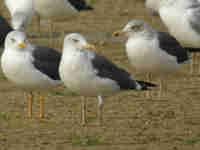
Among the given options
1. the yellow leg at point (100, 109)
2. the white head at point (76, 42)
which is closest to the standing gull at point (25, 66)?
the white head at point (76, 42)

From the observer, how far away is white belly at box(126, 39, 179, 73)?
416 inches

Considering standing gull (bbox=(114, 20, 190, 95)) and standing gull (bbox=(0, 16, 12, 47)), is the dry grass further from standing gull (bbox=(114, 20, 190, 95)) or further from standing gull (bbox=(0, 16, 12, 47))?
standing gull (bbox=(0, 16, 12, 47))

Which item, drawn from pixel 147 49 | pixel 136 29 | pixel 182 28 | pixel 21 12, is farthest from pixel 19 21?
pixel 147 49

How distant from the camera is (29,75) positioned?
925 centimetres

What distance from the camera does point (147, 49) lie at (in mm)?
10609

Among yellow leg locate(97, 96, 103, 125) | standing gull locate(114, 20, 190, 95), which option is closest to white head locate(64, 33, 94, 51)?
yellow leg locate(97, 96, 103, 125)

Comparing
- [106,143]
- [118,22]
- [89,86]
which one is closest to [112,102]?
[89,86]

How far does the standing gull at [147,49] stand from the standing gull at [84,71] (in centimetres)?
139

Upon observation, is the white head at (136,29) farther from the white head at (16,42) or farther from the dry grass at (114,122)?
the white head at (16,42)

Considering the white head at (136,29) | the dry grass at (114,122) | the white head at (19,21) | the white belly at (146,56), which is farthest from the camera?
the white head at (19,21)

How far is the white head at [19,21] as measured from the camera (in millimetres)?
14814

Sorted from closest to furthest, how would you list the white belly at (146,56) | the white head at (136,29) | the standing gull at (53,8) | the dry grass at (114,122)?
the dry grass at (114,122)
the white belly at (146,56)
the white head at (136,29)
the standing gull at (53,8)

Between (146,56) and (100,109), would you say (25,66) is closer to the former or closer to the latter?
(100,109)

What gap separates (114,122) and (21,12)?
6.93m
